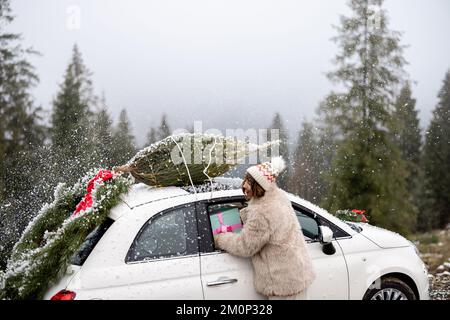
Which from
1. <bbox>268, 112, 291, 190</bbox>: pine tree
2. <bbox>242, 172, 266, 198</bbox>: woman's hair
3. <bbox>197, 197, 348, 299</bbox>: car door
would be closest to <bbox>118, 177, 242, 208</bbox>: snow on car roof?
<bbox>197, 197, 348, 299</bbox>: car door

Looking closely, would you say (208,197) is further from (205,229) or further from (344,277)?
→ (344,277)

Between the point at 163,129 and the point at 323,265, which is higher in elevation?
the point at 323,265

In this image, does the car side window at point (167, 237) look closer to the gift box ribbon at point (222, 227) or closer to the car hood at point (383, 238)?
the gift box ribbon at point (222, 227)

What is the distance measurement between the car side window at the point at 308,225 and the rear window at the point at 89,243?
6.13 ft

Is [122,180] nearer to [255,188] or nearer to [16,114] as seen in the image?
[255,188]

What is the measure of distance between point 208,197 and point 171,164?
61 centimetres

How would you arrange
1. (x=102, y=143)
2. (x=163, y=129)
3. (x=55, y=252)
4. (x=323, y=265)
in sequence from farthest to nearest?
(x=163, y=129)
(x=102, y=143)
(x=323, y=265)
(x=55, y=252)

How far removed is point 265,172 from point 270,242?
0.61 metres

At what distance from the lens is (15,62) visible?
22672 mm

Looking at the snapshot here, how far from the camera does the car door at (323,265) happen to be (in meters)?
4.25

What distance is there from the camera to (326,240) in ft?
13.9

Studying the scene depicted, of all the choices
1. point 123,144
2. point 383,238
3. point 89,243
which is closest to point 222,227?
point 89,243
